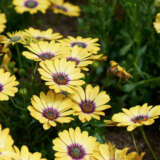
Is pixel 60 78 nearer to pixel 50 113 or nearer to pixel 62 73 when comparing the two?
pixel 62 73

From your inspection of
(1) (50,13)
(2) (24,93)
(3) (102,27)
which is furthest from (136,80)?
(1) (50,13)

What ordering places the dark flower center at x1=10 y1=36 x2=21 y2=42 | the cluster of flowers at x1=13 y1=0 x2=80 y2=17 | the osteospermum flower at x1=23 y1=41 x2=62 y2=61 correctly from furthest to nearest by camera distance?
the cluster of flowers at x1=13 y1=0 x2=80 y2=17
the dark flower center at x1=10 y1=36 x2=21 y2=42
the osteospermum flower at x1=23 y1=41 x2=62 y2=61

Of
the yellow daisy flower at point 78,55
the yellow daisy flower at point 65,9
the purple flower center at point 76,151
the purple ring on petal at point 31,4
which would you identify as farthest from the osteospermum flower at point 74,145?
the yellow daisy flower at point 65,9

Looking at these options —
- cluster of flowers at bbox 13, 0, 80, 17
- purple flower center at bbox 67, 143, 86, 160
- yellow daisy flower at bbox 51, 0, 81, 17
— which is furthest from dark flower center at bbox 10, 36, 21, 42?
yellow daisy flower at bbox 51, 0, 81, 17

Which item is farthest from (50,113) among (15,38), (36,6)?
(36,6)

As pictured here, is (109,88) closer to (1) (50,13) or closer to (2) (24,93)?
(2) (24,93)

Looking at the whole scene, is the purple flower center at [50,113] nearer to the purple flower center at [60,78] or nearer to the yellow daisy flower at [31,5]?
the purple flower center at [60,78]

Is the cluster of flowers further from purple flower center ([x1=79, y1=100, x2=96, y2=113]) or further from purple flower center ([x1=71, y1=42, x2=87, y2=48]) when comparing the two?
purple flower center ([x1=79, y1=100, x2=96, y2=113])
